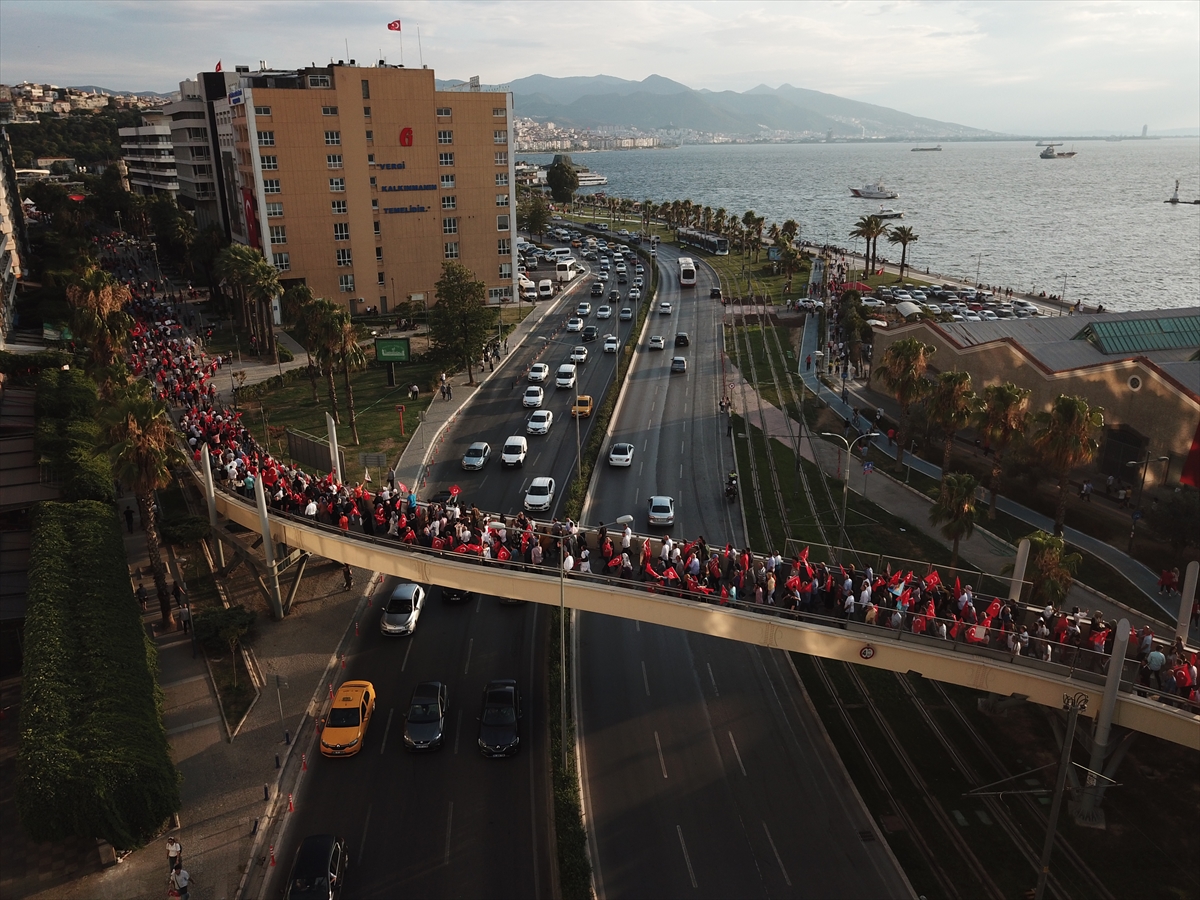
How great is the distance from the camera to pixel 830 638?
2686 cm

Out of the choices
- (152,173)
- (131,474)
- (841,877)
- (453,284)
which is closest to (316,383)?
(453,284)

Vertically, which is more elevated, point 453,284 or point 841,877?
point 453,284

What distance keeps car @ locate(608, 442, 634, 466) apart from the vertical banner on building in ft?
179

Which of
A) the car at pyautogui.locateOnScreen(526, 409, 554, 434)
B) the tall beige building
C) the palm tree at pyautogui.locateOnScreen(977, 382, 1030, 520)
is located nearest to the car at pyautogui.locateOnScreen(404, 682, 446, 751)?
the palm tree at pyautogui.locateOnScreen(977, 382, 1030, 520)

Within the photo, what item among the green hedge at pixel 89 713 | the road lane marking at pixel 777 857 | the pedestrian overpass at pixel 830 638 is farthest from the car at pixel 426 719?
the road lane marking at pixel 777 857

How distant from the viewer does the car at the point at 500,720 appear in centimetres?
2919

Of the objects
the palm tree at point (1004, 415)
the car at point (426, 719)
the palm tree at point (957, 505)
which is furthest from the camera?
the palm tree at point (1004, 415)

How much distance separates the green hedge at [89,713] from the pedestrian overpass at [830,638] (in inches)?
367

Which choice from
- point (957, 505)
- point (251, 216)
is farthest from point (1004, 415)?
point (251, 216)

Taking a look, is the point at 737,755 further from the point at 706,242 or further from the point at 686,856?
the point at 706,242

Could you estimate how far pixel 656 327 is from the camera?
100m

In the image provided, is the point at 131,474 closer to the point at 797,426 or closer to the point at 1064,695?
the point at 1064,695

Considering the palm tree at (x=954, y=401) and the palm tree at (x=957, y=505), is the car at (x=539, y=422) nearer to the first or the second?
the palm tree at (x=954, y=401)

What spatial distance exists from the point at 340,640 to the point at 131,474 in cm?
1123
